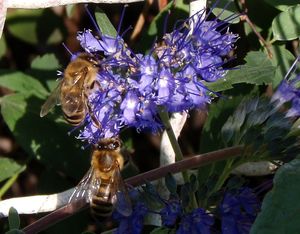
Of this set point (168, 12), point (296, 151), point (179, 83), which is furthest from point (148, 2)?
point (296, 151)

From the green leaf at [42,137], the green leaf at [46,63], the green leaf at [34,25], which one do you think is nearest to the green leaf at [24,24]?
the green leaf at [34,25]

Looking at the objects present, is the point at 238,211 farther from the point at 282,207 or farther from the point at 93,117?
the point at 93,117

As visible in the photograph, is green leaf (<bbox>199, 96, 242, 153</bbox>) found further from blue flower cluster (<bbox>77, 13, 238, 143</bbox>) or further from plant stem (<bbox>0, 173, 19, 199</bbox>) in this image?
plant stem (<bbox>0, 173, 19, 199</bbox>)

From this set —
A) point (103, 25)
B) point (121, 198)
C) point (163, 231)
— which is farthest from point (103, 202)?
point (103, 25)

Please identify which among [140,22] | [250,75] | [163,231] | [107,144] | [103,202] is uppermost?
[140,22]

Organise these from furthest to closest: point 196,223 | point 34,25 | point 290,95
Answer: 1. point 34,25
2. point 290,95
3. point 196,223

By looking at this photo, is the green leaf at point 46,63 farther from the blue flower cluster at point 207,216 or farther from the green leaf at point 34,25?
the blue flower cluster at point 207,216

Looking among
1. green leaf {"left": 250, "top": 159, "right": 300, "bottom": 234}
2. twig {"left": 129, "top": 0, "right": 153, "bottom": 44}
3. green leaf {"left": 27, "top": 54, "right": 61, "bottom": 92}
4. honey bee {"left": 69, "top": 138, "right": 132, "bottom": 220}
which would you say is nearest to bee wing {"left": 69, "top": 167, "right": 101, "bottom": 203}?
honey bee {"left": 69, "top": 138, "right": 132, "bottom": 220}
